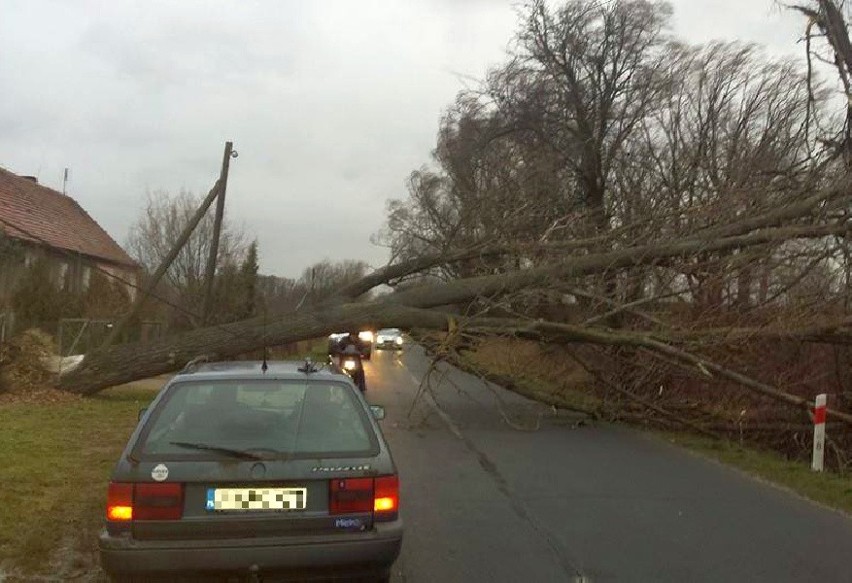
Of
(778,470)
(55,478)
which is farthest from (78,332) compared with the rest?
(778,470)

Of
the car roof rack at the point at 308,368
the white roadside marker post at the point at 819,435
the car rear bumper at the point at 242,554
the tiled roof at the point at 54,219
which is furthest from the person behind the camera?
the tiled roof at the point at 54,219

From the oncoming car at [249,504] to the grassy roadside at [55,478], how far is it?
1524 millimetres

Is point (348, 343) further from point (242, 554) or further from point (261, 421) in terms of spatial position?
point (242, 554)

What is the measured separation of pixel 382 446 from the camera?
16.5ft

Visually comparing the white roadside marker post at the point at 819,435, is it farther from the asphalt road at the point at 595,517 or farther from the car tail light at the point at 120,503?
the car tail light at the point at 120,503

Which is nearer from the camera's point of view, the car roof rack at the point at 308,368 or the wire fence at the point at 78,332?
the car roof rack at the point at 308,368

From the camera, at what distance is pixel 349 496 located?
470 centimetres

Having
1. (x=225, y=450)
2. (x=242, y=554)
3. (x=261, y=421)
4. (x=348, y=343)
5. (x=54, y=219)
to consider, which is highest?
(x=54, y=219)

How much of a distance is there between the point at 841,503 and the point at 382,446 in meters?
5.82

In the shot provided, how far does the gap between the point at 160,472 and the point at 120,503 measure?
26 centimetres

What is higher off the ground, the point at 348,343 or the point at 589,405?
the point at 348,343

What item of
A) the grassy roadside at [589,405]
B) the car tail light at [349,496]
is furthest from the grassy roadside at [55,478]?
the grassy roadside at [589,405]

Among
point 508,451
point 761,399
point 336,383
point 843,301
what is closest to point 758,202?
point 843,301

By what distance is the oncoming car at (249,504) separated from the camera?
14.8 feet
